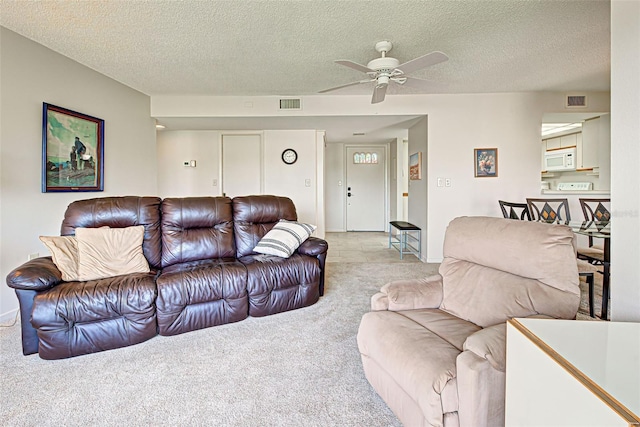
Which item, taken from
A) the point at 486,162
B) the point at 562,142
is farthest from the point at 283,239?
the point at 562,142

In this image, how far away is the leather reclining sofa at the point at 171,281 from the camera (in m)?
1.92

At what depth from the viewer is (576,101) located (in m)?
4.30

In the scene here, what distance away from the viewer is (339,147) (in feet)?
24.8

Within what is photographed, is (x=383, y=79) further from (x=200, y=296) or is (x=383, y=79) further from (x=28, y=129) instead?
(x=28, y=129)

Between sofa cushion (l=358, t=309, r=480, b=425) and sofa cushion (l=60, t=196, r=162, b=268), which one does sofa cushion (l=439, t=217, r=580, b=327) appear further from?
sofa cushion (l=60, t=196, r=162, b=268)

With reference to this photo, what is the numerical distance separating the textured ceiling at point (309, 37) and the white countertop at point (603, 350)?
2286mm

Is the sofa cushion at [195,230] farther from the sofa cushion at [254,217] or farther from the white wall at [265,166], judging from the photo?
the white wall at [265,166]

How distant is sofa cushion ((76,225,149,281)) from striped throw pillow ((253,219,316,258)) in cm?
97

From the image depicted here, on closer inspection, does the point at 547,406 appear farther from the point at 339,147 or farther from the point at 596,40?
the point at 339,147

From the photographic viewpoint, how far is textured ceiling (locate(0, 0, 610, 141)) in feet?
7.51

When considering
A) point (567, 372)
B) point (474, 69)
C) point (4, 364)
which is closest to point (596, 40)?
point (474, 69)

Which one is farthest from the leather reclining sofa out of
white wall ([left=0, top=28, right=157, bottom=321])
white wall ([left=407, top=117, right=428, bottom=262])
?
white wall ([left=407, top=117, right=428, bottom=262])

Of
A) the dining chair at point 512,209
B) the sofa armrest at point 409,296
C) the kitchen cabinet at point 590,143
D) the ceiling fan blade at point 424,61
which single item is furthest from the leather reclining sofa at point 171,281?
the kitchen cabinet at point 590,143

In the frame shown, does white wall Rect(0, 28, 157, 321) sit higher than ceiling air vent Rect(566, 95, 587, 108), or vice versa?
ceiling air vent Rect(566, 95, 587, 108)
